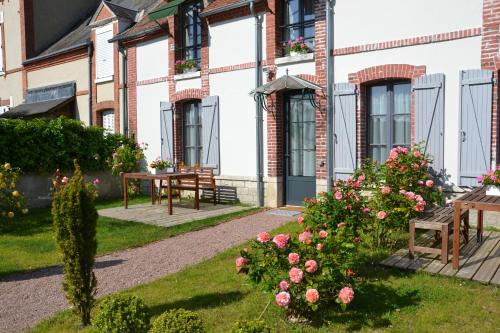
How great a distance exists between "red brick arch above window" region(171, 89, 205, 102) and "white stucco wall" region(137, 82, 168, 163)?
50cm

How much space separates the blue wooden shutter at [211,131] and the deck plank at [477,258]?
5820 mm

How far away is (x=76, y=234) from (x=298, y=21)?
22.4 ft

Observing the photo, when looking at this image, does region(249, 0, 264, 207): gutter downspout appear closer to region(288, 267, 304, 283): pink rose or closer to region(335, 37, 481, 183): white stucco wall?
region(335, 37, 481, 183): white stucco wall

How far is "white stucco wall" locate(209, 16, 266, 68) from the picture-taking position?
31.3 feet

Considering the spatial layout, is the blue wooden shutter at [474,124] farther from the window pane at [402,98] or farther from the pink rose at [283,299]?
the pink rose at [283,299]

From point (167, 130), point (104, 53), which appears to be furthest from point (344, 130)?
point (104, 53)

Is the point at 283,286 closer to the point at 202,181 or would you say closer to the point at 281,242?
the point at 281,242

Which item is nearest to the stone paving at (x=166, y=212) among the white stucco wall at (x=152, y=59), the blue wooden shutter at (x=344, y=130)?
the blue wooden shutter at (x=344, y=130)

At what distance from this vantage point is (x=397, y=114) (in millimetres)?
7848

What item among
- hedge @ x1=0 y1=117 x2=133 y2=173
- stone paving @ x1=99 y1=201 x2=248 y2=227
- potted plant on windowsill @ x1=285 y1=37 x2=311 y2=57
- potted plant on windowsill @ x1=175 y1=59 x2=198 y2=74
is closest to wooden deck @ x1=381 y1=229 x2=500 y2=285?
stone paving @ x1=99 y1=201 x2=248 y2=227

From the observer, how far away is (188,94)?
10.8 m

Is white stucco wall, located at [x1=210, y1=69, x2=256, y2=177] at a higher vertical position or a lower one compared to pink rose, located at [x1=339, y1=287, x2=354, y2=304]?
higher

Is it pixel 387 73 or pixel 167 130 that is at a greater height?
pixel 387 73

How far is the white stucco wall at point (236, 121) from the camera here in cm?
962
